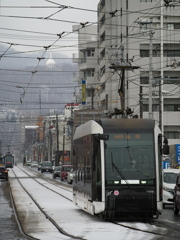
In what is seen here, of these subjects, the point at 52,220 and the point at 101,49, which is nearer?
the point at 52,220

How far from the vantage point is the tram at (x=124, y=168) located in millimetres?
20047

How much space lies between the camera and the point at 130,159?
20453 mm

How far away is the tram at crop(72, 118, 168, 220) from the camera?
20.0 meters

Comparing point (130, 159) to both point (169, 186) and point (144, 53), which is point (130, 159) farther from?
point (144, 53)

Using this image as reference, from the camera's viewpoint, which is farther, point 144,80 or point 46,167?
point 46,167

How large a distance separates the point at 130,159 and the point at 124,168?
320 millimetres

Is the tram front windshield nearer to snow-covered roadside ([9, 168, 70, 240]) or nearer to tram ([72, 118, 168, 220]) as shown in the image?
tram ([72, 118, 168, 220])

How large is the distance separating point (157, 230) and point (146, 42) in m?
60.7

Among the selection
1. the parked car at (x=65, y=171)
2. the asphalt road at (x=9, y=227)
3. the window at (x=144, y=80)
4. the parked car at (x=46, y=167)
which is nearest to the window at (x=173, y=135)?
the window at (x=144, y=80)

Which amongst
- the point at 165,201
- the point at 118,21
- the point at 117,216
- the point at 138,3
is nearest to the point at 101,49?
the point at 118,21

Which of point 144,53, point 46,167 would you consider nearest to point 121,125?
point 144,53

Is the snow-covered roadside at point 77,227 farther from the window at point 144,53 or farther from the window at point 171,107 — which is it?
the window at point 171,107

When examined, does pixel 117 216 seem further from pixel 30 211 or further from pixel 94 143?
pixel 30 211

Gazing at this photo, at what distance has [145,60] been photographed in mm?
77000
